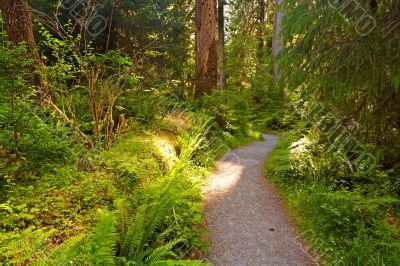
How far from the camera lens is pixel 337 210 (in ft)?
16.4

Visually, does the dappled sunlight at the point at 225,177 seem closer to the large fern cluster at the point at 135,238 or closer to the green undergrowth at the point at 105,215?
the green undergrowth at the point at 105,215

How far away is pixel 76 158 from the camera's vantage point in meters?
5.01

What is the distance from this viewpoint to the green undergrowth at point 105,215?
9.53ft

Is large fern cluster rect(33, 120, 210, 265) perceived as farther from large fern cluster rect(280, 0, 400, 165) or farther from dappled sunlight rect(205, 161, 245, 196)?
large fern cluster rect(280, 0, 400, 165)

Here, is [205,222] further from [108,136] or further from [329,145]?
[329,145]

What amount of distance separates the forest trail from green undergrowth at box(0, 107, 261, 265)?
402mm

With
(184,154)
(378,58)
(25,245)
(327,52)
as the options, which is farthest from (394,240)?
(25,245)

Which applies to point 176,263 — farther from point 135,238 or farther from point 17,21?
point 17,21

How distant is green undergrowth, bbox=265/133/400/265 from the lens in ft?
14.2

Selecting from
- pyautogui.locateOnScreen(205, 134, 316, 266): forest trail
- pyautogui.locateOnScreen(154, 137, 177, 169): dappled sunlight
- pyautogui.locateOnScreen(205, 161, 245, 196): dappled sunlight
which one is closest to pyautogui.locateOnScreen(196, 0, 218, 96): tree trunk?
pyautogui.locateOnScreen(205, 161, 245, 196): dappled sunlight

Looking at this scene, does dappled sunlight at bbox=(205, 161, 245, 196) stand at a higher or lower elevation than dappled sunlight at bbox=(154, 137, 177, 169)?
lower

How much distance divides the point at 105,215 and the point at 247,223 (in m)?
3.09

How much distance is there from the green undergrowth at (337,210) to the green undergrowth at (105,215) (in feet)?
6.13

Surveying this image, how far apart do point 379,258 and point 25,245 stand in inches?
165
